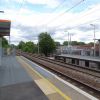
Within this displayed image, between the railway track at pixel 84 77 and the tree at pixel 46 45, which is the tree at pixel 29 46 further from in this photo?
the railway track at pixel 84 77

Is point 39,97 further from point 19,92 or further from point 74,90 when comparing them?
point 74,90

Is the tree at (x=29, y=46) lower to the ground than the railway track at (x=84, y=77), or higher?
higher

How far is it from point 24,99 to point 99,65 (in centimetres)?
2349

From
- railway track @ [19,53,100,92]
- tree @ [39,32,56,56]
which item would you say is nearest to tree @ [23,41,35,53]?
tree @ [39,32,56,56]

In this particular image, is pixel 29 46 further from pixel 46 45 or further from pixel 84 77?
pixel 84 77

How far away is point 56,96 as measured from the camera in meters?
11.6

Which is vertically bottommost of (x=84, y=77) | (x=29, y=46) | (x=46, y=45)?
(x=84, y=77)

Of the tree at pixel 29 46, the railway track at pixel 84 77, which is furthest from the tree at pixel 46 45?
the railway track at pixel 84 77

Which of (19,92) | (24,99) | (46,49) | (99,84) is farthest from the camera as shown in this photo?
(46,49)

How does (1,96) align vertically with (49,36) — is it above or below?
below

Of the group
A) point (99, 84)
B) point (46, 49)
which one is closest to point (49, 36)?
point (46, 49)

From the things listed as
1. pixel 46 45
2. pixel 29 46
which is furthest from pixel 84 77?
pixel 29 46

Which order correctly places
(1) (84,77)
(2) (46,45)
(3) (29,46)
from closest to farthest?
1. (1) (84,77)
2. (2) (46,45)
3. (3) (29,46)

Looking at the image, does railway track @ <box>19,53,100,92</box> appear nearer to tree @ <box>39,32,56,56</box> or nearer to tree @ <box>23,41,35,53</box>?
tree @ <box>39,32,56,56</box>
